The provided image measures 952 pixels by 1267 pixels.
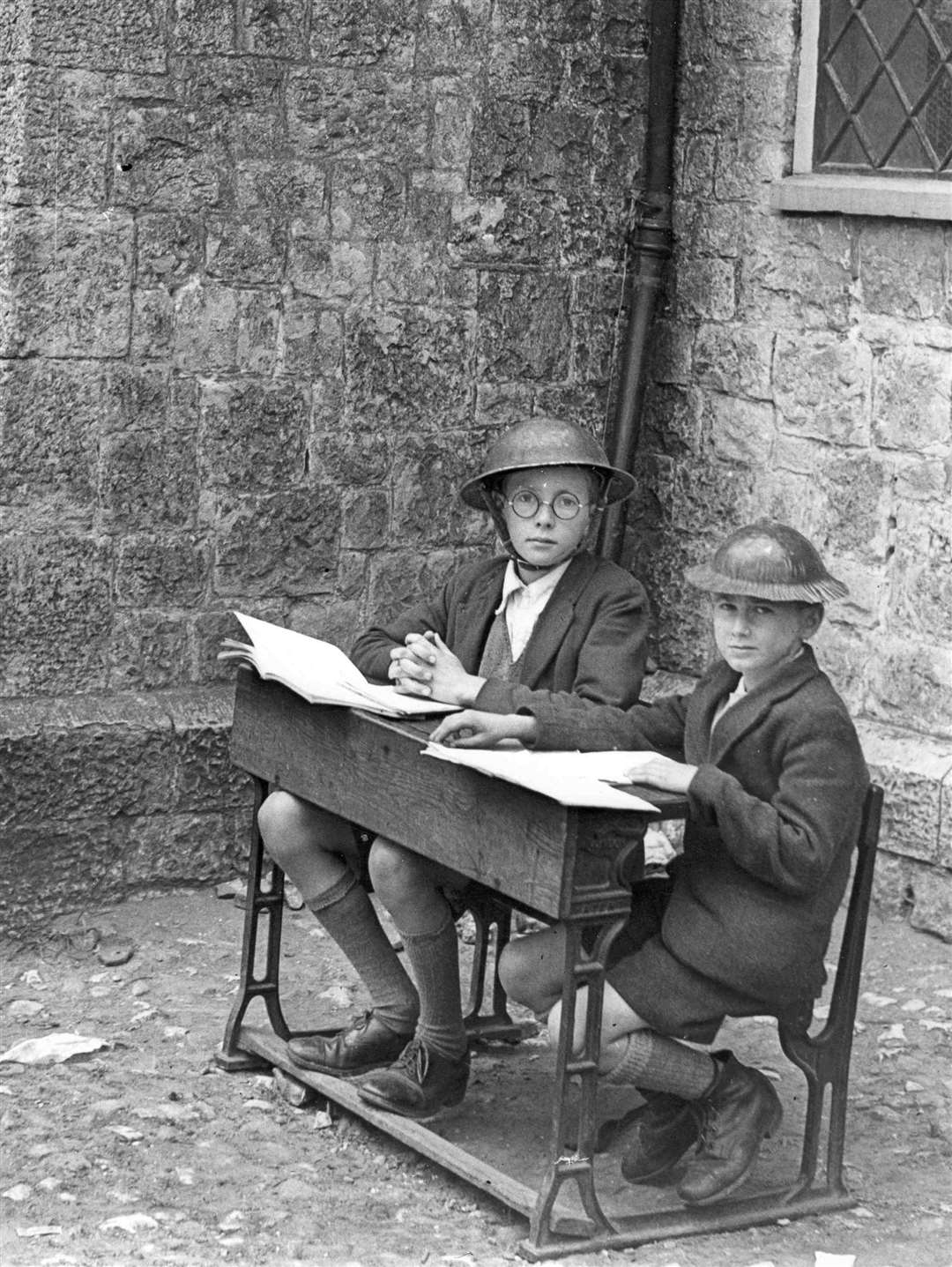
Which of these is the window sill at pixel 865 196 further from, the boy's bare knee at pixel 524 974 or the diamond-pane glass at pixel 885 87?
the boy's bare knee at pixel 524 974

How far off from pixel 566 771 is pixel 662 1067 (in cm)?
61

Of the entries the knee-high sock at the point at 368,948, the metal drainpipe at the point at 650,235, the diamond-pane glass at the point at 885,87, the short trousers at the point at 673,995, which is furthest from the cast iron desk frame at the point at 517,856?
the diamond-pane glass at the point at 885,87

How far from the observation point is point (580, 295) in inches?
271

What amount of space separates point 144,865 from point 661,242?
8.64 feet

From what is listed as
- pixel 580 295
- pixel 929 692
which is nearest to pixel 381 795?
pixel 929 692

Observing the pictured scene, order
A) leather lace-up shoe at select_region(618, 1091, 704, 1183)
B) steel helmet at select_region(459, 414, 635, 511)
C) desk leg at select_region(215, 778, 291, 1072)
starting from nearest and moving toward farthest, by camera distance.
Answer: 1. leather lace-up shoe at select_region(618, 1091, 704, 1183)
2. steel helmet at select_region(459, 414, 635, 511)
3. desk leg at select_region(215, 778, 291, 1072)

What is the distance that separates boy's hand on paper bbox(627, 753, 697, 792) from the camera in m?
3.85

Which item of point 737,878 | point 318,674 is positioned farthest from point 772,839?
point 318,674

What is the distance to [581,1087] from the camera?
3.96 meters

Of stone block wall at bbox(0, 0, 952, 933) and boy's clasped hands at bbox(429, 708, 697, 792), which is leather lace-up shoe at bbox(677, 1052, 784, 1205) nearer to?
boy's clasped hands at bbox(429, 708, 697, 792)

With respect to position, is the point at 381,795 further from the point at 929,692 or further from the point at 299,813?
the point at 929,692

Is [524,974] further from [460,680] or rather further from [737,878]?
[460,680]

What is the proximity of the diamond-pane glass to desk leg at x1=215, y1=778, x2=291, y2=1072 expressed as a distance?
290cm

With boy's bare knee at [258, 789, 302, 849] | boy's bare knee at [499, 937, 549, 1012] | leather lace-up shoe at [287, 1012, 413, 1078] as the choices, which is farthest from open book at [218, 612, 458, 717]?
leather lace-up shoe at [287, 1012, 413, 1078]
